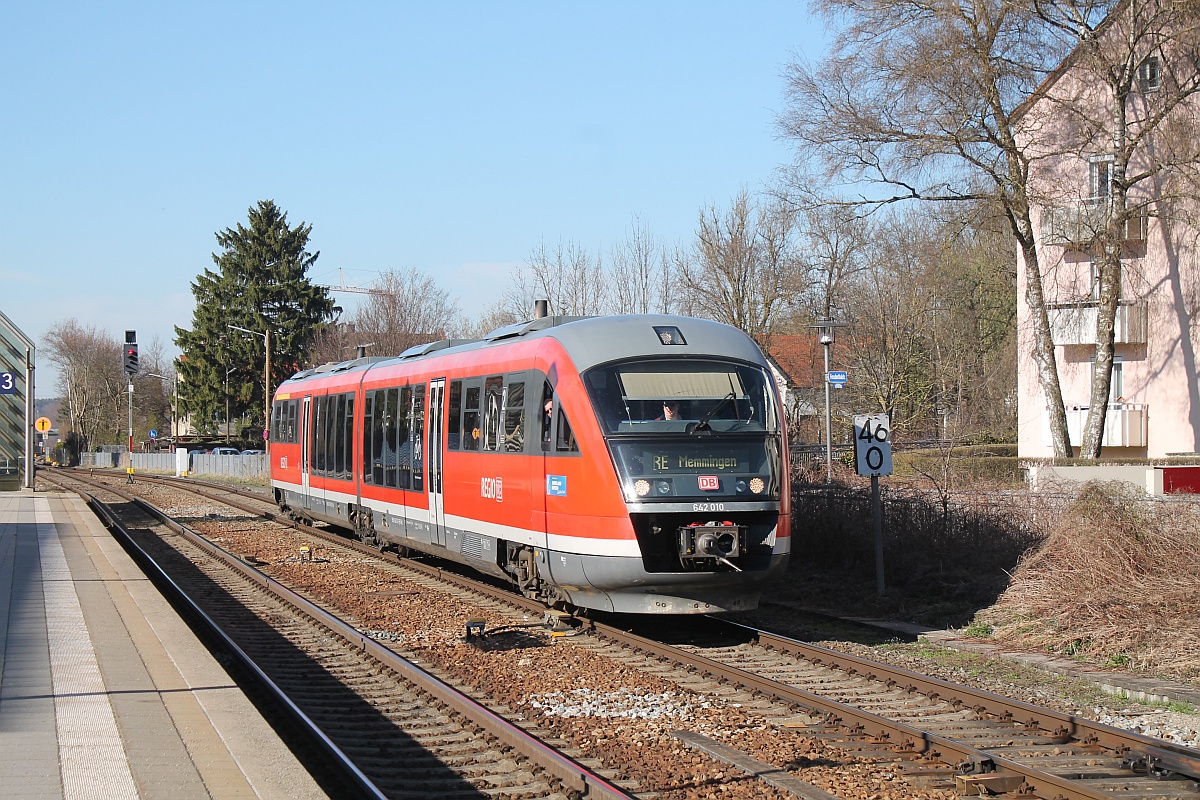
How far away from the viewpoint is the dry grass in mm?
10938

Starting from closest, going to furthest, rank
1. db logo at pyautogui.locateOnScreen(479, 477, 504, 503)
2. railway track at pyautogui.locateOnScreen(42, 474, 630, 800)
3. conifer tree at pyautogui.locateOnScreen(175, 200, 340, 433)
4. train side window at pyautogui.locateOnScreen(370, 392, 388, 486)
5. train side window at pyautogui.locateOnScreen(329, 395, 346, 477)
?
railway track at pyautogui.locateOnScreen(42, 474, 630, 800)
db logo at pyautogui.locateOnScreen(479, 477, 504, 503)
train side window at pyautogui.locateOnScreen(370, 392, 388, 486)
train side window at pyautogui.locateOnScreen(329, 395, 346, 477)
conifer tree at pyautogui.locateOnScreen(175, 200, 340, 433)

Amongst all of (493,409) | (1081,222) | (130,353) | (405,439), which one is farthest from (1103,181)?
(130,353)

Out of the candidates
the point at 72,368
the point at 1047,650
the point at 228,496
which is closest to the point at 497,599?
the point at 1047,650

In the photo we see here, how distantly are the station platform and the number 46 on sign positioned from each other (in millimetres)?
7924

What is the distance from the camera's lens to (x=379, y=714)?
9.22 m

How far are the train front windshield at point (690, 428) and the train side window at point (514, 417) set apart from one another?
1.57 meters

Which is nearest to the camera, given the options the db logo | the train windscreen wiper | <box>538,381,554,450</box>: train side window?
the train windscreen wiper

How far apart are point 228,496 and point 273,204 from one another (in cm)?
3790

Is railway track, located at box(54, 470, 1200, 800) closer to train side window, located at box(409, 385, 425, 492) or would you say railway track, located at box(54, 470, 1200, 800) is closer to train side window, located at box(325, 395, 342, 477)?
train side window, located at box(409, 385, 425, 492)

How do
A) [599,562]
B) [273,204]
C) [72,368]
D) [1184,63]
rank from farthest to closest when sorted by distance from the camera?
[72,368] → [273,204] → [1184,63] → [599,562]

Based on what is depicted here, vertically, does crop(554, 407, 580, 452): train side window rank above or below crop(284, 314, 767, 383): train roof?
below

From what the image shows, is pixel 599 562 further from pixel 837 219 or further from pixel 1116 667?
pixel 837 219

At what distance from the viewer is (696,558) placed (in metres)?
11.1

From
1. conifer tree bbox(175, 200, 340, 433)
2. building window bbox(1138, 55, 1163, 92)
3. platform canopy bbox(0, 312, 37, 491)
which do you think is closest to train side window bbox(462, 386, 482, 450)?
platform canopy bbox(0, 312, 37, 491)
